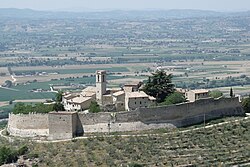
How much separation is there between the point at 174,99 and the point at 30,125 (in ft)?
31.6

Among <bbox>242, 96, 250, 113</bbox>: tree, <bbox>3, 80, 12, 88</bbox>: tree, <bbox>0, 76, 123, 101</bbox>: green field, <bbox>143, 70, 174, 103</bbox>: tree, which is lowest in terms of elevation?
<bbox>3, 80, 12, 88</bbox>: tree

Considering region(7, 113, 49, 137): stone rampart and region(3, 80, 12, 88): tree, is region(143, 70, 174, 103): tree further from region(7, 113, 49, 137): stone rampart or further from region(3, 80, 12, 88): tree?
region(3, 80, 12, 88): tree

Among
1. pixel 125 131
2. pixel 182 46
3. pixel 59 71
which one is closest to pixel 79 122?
pixel 125 131

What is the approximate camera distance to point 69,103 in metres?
43.4

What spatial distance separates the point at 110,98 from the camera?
42.9 meters

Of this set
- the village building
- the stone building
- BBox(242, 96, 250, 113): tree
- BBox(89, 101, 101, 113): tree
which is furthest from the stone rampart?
BBox(242, 96, 250, 113): tree

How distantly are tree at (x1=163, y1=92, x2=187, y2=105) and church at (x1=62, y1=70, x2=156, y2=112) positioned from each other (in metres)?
0.94

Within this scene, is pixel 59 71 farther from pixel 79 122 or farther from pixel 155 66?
pixel 79 122

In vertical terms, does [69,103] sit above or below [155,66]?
above

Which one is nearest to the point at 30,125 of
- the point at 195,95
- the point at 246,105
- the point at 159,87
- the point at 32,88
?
the point at 159,87

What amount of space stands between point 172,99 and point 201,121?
245cm

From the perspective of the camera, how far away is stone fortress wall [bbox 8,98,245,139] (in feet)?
130

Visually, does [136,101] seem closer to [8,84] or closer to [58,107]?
[58,107]

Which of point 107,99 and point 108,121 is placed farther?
point 107,99
